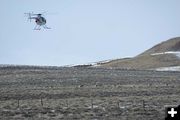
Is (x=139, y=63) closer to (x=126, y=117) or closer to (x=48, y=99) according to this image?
(x=48, y=99)

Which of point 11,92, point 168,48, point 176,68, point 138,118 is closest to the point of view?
point 138,118

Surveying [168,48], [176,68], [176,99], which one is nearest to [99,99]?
[176,99]

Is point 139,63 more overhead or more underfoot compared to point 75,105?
more overhead

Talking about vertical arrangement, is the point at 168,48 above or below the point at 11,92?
above


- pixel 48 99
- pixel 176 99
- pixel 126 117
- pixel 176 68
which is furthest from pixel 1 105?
pixel 176 68

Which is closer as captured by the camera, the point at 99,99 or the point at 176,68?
the point at 99,99

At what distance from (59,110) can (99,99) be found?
8548mm

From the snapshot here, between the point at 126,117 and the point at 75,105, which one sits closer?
the point at 126,117

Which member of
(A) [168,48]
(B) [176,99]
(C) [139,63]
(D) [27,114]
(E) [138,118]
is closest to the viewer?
(E) [138,118]

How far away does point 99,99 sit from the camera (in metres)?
41.5

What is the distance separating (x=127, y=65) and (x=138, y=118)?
3875 inches

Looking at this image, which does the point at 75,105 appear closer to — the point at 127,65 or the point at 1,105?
the point at 1,105

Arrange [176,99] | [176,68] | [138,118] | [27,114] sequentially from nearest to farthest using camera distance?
[138,118], [27,114], [176,99], [176,68]

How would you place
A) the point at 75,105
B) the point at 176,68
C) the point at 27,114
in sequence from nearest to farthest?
the point at 27,114 → the point at 75,105 → the point at 176,68
